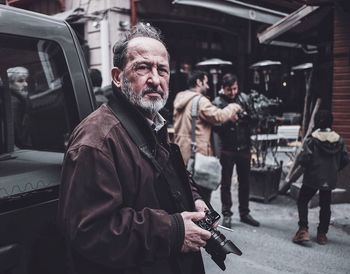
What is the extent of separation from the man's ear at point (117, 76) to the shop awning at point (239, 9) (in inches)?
264

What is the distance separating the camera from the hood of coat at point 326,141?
15.6 feet

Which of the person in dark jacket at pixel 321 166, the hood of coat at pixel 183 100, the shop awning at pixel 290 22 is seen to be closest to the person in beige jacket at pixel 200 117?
the hood of coat at pixel 183 100

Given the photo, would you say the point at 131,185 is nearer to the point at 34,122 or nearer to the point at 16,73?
the point at 34,122

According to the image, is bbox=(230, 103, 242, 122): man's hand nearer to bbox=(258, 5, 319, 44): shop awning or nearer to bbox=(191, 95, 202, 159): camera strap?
bbox=(191, 95, 202, 159): camera strap

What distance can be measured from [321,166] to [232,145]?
1.18 metres

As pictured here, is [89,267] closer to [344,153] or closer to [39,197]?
[39,197]

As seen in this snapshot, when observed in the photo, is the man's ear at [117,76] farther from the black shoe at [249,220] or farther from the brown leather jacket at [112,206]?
the black shoe at [249,220]

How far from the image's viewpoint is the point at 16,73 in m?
2.51

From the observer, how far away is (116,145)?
1629 mm

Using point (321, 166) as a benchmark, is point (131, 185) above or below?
above

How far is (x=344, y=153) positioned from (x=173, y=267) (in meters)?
3.77

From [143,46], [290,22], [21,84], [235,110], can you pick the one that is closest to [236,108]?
[235,110]

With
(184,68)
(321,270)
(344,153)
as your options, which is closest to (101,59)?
(184,68)

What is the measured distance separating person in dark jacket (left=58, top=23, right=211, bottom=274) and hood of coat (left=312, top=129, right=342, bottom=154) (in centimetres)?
326
